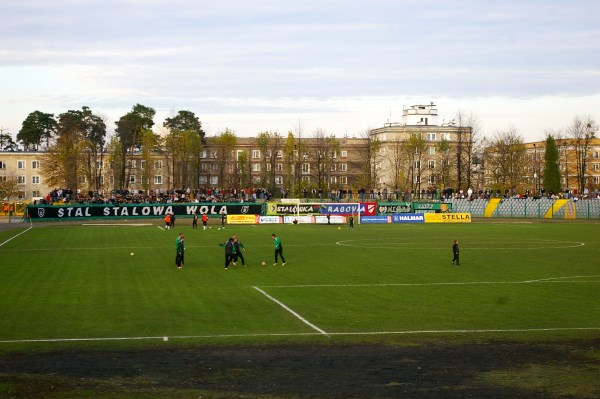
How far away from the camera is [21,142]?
17638cm

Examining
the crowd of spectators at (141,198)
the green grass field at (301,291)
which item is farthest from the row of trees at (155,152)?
the green grass field at (301,291)

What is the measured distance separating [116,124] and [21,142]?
84.8 ft

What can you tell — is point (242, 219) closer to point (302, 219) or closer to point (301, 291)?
point (302, 219)

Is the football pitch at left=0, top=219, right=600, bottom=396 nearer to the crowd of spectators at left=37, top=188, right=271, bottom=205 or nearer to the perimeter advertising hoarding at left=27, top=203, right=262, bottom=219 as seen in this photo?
the perimeter advertising hoarding at left=27, top=203, right=262, bottom=219

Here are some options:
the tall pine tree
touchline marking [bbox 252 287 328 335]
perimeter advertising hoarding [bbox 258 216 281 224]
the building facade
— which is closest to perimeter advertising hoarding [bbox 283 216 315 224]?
perimeter advertising hoarding [bbox 258 216 281 224]

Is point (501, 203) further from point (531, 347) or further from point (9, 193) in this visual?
point (531, 347)

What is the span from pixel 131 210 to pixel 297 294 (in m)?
70.9

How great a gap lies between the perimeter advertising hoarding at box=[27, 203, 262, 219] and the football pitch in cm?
3583

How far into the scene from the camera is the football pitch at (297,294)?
25.5 metres

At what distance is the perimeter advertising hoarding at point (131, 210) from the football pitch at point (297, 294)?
35.8m

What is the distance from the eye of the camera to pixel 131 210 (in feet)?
335

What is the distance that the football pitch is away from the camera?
1005 inches

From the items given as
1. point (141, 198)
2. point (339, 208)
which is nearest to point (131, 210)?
point (141, 198)

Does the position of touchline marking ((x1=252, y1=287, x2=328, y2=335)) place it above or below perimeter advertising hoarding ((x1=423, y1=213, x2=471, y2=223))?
below
